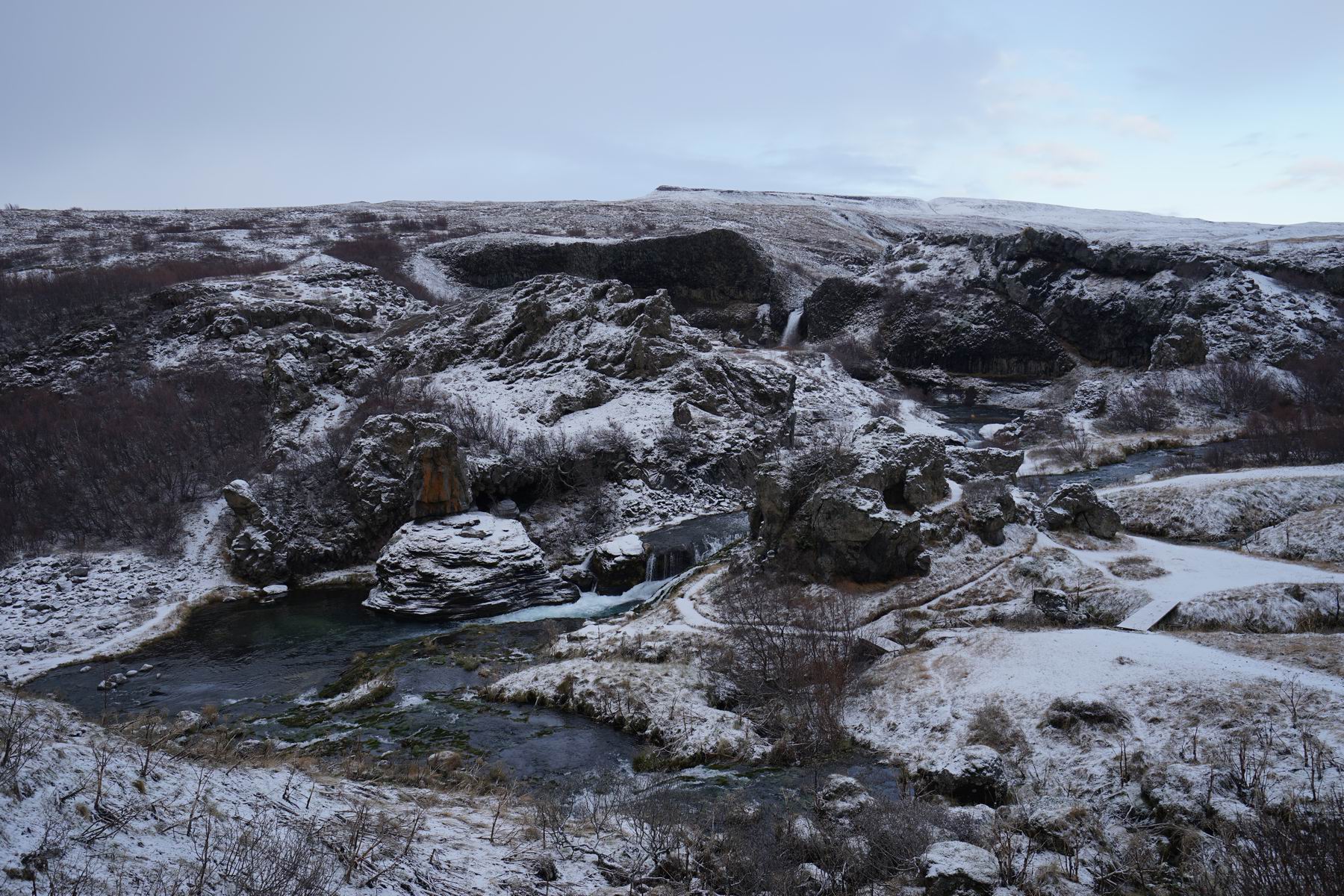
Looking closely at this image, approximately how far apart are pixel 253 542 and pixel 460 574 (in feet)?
25.5

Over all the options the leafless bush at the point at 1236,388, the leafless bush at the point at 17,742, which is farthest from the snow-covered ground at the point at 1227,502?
the leafless bush at the point at 17,742

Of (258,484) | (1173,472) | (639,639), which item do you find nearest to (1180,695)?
(639,639)

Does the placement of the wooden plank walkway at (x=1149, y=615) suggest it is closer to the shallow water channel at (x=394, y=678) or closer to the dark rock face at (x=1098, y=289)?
the shallow water channel at (x=394, y=678)

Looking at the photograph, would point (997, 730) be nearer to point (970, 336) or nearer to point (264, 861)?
point (264, 861)

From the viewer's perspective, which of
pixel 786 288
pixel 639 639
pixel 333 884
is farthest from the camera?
pixel 786 288

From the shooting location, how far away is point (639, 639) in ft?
56.1

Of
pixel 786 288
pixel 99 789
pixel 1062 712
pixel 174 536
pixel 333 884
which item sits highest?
pixel 786 288

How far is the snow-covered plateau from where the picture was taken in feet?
24.5

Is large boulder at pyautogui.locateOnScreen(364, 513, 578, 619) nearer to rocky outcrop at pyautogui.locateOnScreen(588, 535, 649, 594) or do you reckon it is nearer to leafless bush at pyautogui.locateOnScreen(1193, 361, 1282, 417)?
rocky outcrop at pyautogui.locateOnScreen(588, 535, 649, 594)

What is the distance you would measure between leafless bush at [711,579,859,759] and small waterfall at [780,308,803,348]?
45.0 meters

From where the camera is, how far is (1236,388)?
125ft

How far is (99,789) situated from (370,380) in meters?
32.2

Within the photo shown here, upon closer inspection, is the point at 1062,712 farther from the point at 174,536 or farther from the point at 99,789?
the point at 174,536

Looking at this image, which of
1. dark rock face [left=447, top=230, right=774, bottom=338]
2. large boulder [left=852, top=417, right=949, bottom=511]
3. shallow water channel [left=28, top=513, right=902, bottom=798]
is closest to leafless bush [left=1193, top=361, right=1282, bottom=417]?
large boulder [left=852, top=417, right=949, bottom=511]
